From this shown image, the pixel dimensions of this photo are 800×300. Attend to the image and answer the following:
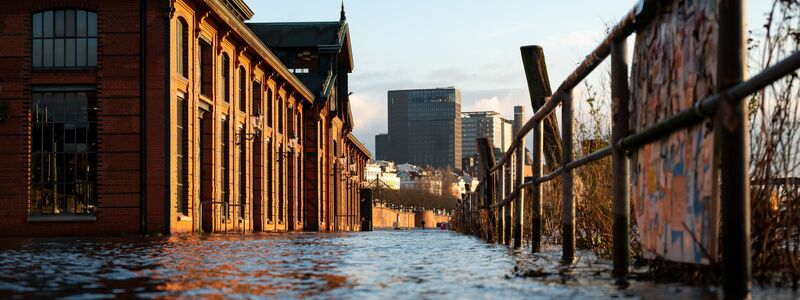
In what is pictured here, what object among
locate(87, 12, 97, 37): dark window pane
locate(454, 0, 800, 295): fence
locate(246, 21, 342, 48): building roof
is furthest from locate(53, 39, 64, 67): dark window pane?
locate(246, 21, 342, 48): building roof

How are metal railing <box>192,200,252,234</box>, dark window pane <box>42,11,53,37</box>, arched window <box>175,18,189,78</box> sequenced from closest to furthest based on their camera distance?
1. dark window pane <box>42,11,53,37</box>
2. arched window <box>175,18,189,78</box>
3. metal railing <box>192,200,252,234</box>

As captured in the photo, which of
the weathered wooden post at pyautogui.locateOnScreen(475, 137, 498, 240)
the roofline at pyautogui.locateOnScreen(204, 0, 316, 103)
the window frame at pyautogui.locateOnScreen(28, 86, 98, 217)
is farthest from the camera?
the roofline at pyautogui.locateOnScreen(204, 0, 316, 103)

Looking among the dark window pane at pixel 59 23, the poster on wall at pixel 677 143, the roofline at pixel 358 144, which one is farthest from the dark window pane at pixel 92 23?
the roofline at pixel 358 144

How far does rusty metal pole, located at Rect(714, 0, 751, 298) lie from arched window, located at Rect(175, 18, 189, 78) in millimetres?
24744

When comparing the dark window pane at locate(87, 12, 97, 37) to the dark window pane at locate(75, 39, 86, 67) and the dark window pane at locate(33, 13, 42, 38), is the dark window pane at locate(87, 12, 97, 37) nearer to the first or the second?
the dark window pane at locate(75, 39, 86, 67)

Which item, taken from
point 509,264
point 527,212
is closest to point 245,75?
point 527,212

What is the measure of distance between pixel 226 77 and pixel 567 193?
26.6 metres

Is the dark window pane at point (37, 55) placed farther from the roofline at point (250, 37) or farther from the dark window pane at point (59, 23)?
the roofline at point (250, 37)

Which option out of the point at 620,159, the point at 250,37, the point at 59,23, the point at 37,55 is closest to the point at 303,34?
the point at 250,37

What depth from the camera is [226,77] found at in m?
33.2

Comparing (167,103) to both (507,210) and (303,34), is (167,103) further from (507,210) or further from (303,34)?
(303,34)

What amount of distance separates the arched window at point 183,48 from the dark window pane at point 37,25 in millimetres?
3302

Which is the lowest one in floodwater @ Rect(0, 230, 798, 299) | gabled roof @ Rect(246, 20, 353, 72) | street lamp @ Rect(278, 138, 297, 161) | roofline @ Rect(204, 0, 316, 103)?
floodwater @ Rect(0, 230, 798, 299)

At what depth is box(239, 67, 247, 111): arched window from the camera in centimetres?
3603
